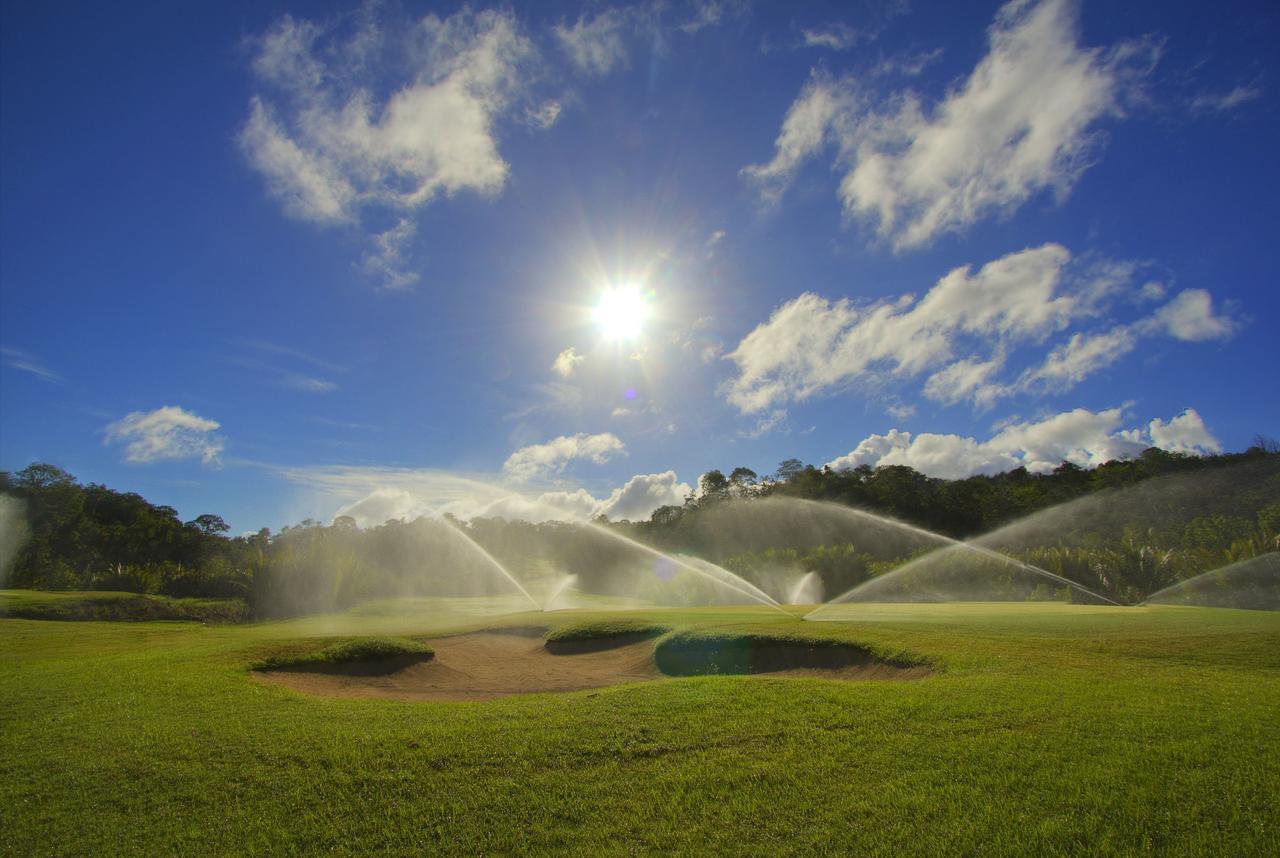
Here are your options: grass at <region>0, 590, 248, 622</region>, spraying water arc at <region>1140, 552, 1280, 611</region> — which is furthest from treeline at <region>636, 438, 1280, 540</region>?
grass at <region>0, 590, 248, 622</region>

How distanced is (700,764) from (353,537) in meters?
59.5

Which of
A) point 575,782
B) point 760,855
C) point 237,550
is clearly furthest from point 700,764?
point 237,550

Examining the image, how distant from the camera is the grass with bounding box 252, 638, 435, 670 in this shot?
13.5 metres

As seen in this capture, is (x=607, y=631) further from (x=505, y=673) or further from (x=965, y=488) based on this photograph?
(x=965, y=488)

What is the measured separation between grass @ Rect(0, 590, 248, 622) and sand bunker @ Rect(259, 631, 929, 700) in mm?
23119

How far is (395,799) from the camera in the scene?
238 inches

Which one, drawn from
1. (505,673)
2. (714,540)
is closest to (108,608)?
(505,673)

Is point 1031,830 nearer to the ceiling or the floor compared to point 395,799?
nearer to the ceiling

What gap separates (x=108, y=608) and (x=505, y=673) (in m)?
28.1

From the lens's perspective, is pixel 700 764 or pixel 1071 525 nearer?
pixel 700 764

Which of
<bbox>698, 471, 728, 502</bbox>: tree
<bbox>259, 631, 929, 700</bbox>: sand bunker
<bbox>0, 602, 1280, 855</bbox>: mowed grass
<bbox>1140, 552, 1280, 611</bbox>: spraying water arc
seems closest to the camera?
<bbox>0, 602, 1280, 855</bbox>: mowed grass

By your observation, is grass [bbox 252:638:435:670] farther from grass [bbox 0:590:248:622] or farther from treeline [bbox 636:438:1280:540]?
treeline [bbox 636:438:1280:540]

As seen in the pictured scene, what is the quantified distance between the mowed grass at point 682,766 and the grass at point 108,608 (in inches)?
938

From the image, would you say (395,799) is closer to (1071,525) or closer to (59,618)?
(59,618)
